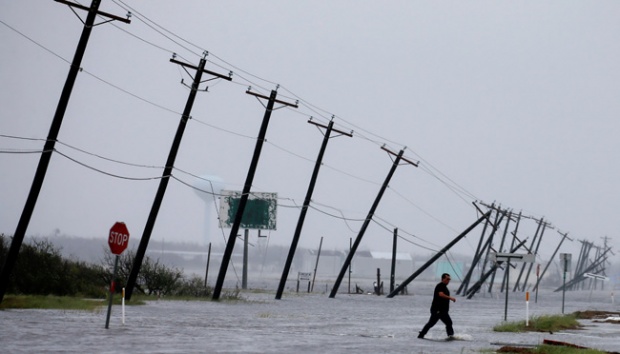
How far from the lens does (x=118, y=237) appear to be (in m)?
28.2

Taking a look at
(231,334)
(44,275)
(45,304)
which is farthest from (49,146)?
(44,275)

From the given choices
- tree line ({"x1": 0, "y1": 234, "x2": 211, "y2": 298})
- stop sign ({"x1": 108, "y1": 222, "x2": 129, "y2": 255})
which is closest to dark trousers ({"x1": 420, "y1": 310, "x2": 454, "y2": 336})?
stop sign ({"x1": 108, "y1": 222, "x2": 129, "y2": 255})

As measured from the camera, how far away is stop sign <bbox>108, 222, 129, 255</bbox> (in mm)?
28219

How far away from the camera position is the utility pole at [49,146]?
34.1 meters

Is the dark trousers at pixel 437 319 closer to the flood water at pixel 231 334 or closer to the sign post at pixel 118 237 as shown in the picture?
the flood water at pixel 231 334

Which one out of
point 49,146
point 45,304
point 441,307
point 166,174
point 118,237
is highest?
point 166,174

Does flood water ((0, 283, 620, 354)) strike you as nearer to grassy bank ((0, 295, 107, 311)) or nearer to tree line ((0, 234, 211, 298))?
grassy bank ((0, 295, 107, 311))

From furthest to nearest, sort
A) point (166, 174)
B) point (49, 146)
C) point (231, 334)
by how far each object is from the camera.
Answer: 1. point (166, 174)
2. point (49, 146)
3. point (231, 334)

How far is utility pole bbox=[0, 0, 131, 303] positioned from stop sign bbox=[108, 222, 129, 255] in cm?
688

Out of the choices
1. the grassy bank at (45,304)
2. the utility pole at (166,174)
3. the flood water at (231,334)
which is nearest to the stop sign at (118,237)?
the flood water at (231,334)

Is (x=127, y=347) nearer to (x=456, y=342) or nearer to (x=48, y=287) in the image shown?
(x=456, y=342)

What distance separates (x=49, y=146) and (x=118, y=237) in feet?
25.6

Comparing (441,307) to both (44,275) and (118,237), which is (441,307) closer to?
(118,237)

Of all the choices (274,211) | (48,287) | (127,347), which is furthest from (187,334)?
(274,211)
